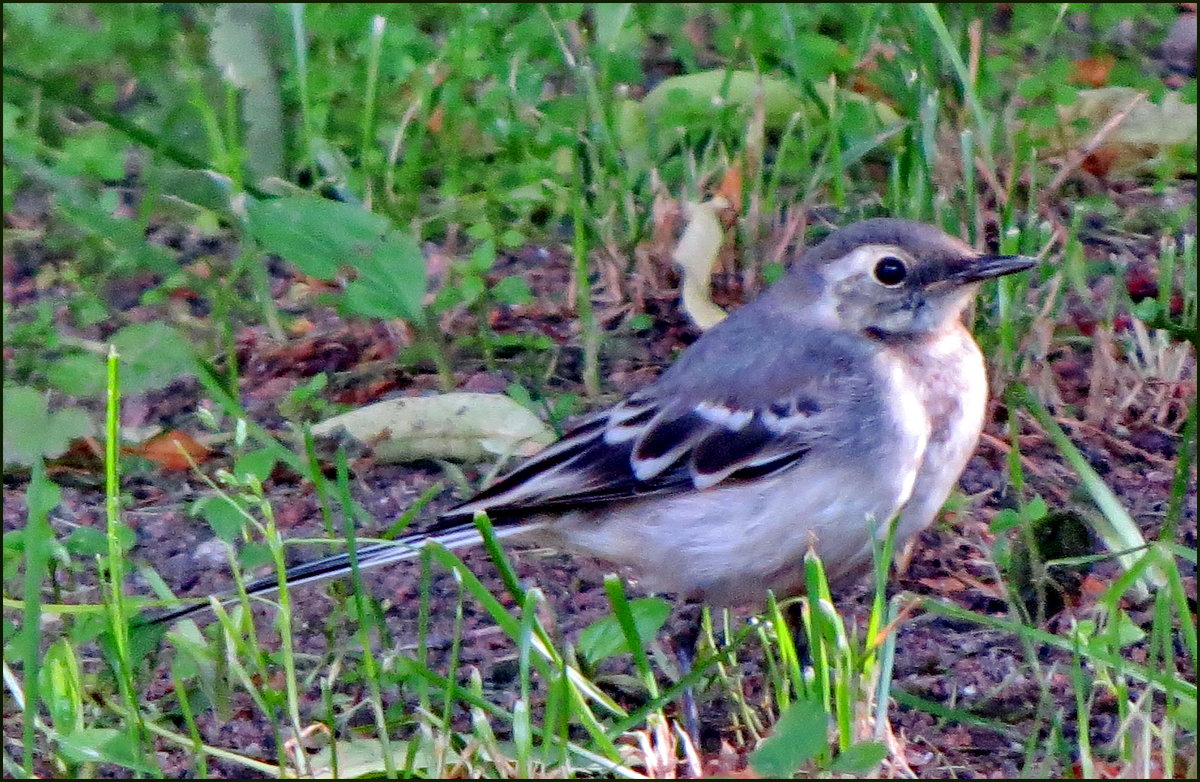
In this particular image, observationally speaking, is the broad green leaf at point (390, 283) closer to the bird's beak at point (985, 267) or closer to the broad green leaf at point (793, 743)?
the bird's beak at point (985, 267)

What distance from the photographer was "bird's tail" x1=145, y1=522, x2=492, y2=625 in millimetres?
4215

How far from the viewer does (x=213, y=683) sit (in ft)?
13.4

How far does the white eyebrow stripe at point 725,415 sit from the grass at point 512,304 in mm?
571

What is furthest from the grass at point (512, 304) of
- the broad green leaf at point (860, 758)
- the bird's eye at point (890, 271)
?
the bird's eye at point (890, 271)

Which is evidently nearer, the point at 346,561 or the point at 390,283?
the point at 346,561

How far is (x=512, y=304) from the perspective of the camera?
600 centimetres

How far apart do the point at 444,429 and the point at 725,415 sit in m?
1.06

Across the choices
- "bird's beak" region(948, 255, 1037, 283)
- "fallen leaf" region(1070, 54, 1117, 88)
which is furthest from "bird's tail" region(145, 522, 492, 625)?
"fallen leaf" region(1070, 54, 1117, 88)

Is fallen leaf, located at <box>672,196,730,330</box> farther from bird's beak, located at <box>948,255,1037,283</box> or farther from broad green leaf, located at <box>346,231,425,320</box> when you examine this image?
broad green leaf, located at <box>346,231,425,320</box>

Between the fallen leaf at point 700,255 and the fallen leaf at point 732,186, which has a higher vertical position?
the fallen leaf at point 732,186

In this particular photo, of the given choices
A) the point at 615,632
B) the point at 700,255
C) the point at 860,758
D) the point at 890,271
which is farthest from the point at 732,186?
the point at 860,758

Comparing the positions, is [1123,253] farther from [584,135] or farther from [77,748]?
[77,748]

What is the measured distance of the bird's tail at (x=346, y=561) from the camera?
4215mm

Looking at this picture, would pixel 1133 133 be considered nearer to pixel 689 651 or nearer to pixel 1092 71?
pixel 1092 71
